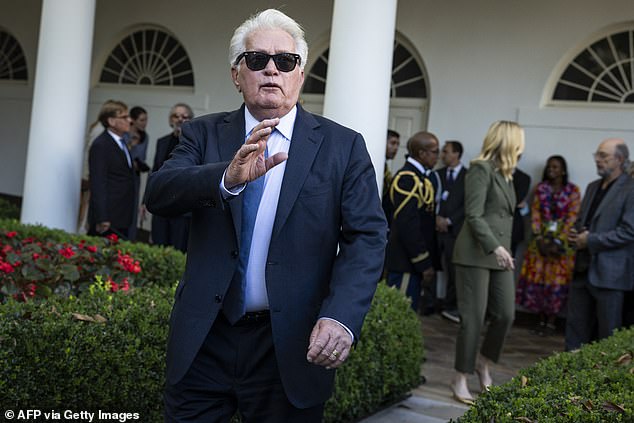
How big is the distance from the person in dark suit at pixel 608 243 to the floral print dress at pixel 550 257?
2687 mm

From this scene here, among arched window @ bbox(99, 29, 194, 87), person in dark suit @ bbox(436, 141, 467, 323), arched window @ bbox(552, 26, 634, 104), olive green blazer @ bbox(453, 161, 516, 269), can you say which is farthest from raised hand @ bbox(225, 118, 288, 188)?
arched window @ bbox(99, 29, 194, 87)

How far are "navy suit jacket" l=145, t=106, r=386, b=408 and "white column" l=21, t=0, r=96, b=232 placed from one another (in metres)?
5.83

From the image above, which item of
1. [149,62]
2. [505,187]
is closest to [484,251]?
[505,187]

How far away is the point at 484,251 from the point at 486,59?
5.27 metres

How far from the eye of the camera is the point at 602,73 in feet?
33.6

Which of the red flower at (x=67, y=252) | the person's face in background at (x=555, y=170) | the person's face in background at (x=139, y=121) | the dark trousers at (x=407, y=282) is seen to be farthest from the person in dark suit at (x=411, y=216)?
the person's face in background at (x=139, y=121)

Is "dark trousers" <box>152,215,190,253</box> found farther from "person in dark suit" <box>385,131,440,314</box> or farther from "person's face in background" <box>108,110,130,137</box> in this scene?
"person in dark suit" <box>385,131,440,314</box>

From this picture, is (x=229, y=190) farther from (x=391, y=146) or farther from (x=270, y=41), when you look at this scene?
(x=391, y=146)

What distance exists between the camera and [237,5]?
1284cm

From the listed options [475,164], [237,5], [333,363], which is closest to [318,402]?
[333,363]

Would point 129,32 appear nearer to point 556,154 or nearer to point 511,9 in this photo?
point 511,9

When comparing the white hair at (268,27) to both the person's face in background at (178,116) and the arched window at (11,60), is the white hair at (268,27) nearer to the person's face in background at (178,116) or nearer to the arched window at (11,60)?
the person's face in background at (178,116)

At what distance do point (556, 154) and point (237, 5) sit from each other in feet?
18.1

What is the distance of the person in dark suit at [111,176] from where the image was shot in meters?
7.99
